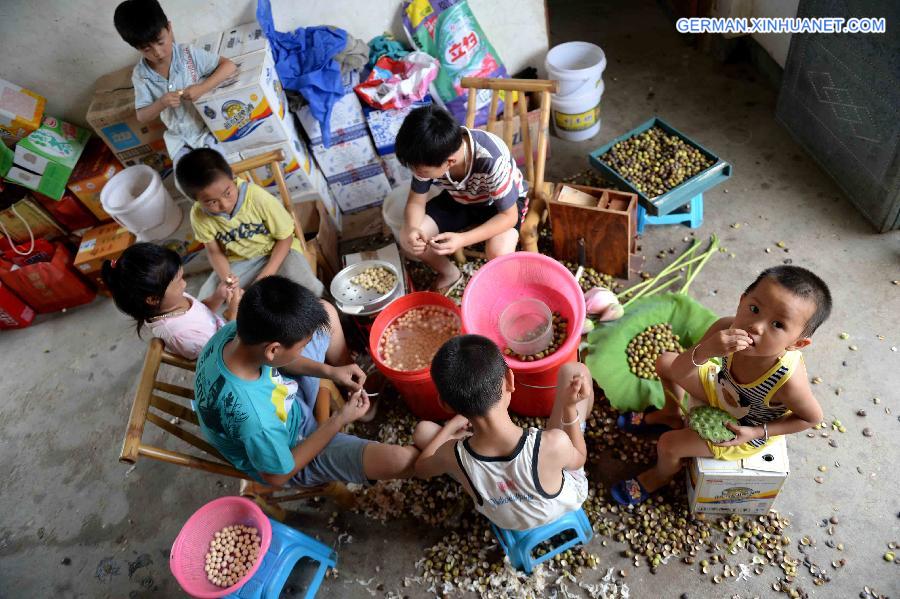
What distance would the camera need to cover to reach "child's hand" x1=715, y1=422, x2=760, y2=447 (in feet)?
6.59

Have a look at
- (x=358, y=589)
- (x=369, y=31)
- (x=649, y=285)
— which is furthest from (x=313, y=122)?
(x=358, y=589)

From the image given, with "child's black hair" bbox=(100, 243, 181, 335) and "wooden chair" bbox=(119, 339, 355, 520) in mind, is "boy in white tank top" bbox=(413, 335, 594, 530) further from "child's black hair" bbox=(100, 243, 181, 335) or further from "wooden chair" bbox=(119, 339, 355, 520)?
"child's black hair" bbox=(100, 243, 181, 335)

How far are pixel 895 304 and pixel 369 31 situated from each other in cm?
340

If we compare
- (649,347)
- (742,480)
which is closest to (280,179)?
(649,347)

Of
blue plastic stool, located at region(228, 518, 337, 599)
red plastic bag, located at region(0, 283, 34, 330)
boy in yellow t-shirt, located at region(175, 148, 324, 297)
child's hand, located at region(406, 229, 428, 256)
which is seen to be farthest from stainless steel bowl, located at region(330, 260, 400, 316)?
red plastic bag, located at region(0, 283, 34, 330)

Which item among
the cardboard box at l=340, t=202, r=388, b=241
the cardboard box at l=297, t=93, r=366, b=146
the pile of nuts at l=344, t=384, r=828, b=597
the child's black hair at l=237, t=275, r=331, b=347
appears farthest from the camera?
the cardboard box at l=340, t=202, r=388, b=241

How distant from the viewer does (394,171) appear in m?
3.86

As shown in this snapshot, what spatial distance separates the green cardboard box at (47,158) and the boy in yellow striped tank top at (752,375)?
3.66 metres

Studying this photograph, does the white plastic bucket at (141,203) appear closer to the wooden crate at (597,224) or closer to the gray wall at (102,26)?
the gray wall at (102,26)

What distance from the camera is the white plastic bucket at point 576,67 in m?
3.68

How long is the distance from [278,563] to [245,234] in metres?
1.57

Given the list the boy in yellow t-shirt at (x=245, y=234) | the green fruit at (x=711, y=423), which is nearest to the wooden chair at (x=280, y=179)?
the boy in yellow t-shirt at (x=245, y=234)

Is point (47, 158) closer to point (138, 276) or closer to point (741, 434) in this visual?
point (138, 276)

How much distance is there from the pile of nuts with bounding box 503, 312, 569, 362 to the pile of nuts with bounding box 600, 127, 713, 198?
97 centimetres
